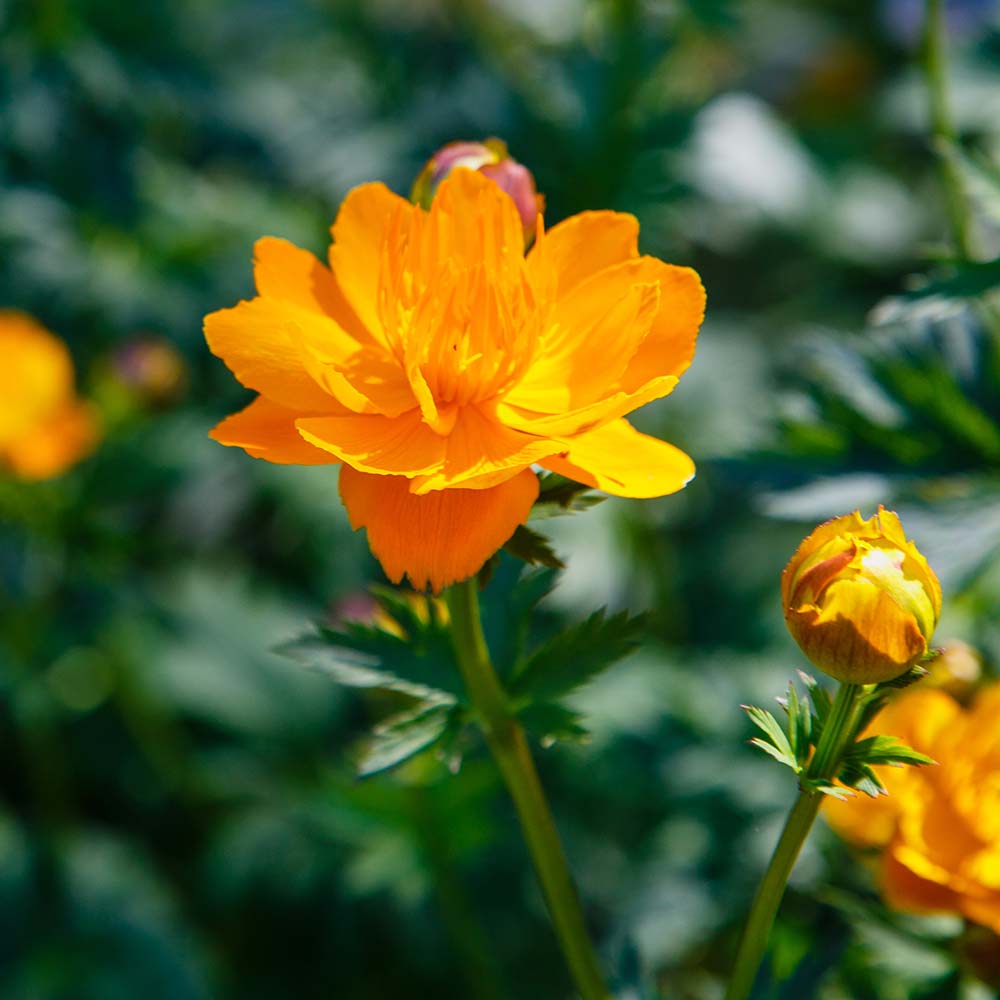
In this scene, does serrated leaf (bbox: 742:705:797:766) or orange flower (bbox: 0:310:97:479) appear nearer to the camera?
serrated leaf (bbox: 742:705:797:766)

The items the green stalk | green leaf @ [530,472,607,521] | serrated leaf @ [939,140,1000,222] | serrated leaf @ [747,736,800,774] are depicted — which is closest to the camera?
serrated leaf @ [747,736,800,774]

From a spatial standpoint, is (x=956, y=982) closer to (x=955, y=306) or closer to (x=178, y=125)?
(x=955, y=306)

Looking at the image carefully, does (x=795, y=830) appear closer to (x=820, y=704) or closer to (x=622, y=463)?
(x=820, y=704)

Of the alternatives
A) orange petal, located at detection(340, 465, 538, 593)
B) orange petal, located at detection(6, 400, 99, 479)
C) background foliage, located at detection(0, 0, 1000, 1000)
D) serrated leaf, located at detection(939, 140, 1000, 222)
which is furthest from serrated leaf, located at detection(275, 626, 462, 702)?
orange petal, located at detection(6, 400, 99, 479)

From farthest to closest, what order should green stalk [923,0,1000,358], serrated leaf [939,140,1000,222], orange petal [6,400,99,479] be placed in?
orange petal [6,400,99,479]
green stalk [923,0,1000,358]
serrated leaf [939,140,1000,222]

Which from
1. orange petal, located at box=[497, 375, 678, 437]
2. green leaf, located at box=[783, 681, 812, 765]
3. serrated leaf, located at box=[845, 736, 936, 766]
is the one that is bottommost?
serrated leaf, located at box=[845, 736, 936, 766]

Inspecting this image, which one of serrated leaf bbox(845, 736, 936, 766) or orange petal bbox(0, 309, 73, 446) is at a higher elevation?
serrated leaf bbox(845, 736, 936, 766)

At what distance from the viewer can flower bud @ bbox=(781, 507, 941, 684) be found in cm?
65

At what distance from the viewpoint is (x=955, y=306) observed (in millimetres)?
969

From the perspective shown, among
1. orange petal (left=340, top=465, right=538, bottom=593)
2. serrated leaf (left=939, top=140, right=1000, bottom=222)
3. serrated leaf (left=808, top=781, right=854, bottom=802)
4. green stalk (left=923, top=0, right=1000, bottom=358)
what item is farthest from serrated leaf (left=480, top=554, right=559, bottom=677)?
green stalk (left=923, top=0, right=1000, bottom=358)

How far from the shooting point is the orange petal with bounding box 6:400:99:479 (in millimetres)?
1575

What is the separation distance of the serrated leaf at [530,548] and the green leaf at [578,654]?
0.07 m

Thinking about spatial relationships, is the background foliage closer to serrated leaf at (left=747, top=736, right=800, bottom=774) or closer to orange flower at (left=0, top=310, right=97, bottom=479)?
orange flower at (left=0, top=310, right=97, bottom=479)

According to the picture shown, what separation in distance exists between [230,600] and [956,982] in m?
1.39
